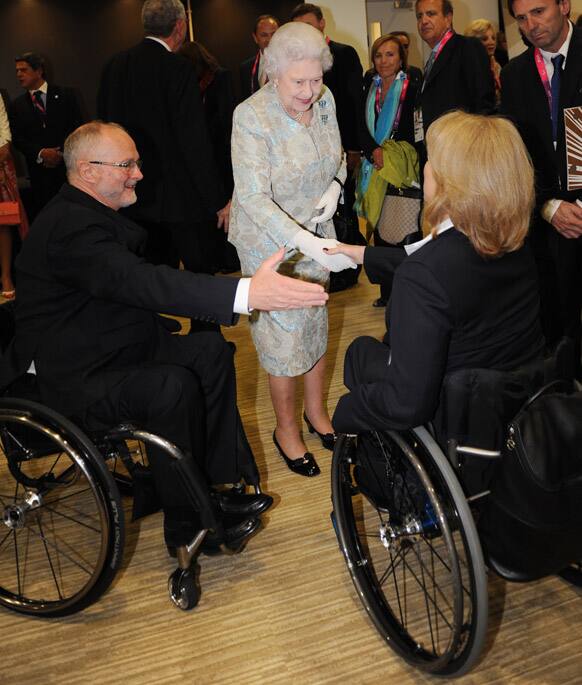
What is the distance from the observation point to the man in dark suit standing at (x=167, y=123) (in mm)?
3447

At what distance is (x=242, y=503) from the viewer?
7.58 ft

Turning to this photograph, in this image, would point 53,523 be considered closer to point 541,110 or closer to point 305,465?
point 305,465

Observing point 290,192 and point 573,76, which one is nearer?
point 290,192

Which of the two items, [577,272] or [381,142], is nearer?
[577,272]

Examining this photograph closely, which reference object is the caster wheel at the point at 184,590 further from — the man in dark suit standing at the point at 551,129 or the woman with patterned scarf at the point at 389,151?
the woman with patterned scarf at the point at 389,151

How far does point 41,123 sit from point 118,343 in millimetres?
3923

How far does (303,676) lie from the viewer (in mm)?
1856

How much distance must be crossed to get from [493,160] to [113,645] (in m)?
1.52

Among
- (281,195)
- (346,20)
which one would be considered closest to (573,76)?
(281,195)

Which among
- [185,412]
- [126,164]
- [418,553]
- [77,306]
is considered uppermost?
[126,164]

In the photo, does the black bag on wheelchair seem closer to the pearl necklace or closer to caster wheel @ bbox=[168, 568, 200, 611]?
caster wheel @ bbox=[168, 568, 200, 611]

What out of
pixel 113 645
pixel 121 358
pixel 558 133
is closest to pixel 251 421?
pixel 121 358

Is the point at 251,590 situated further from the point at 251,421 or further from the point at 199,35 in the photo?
the point at 199,35

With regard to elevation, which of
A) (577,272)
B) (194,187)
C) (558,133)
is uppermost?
(558,133)
